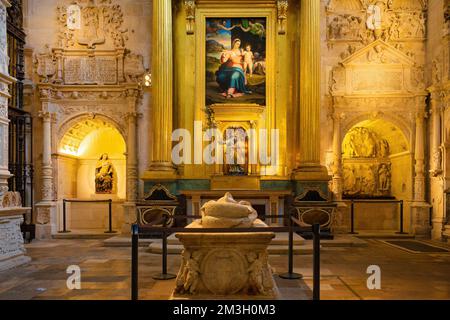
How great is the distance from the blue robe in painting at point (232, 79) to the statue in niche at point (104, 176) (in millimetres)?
5081

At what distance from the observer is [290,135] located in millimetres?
14766

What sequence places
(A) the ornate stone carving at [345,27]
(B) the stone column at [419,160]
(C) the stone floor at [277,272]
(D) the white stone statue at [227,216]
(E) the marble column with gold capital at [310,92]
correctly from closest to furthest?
(D) the white stone statue at [227,216] < (C) the stone floor at [277,272] < (E) the marble column with gold capital at [310,92] < (B) the stone column at [419,160] < (A) the ornate stone carving at [345,27]

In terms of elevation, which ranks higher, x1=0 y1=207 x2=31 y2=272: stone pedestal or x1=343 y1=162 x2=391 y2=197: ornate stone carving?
x1=343 y1=162 x2=391 y2=197: ornate stone carving

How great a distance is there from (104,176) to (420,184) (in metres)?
10.7

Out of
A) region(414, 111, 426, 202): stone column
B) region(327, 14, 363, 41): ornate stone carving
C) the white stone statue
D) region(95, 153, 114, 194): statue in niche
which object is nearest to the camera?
the white stone statue

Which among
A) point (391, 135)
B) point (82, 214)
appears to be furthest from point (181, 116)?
point (391, 135)

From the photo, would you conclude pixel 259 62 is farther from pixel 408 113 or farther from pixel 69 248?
pixel 69 248

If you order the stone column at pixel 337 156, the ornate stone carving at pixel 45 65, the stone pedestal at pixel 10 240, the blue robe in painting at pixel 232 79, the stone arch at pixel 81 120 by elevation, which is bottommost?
the stone pedestal at pixel 10 240

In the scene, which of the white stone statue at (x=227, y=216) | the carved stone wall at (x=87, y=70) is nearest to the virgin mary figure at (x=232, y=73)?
the carved stone wall at (x=87, y=70)

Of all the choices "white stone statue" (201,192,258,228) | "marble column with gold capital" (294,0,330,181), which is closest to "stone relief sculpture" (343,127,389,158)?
"marble column with gold capital" (294,0,330,181)

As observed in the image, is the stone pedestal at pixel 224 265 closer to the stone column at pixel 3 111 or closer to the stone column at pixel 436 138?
the stone column at pixel 3 111

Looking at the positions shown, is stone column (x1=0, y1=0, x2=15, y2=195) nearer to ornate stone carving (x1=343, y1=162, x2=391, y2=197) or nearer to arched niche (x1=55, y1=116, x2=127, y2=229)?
arched niche (x1=55, y1=116, x2=127, y2=229)

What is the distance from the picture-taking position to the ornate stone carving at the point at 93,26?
14875 mm

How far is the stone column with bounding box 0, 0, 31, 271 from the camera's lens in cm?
879
